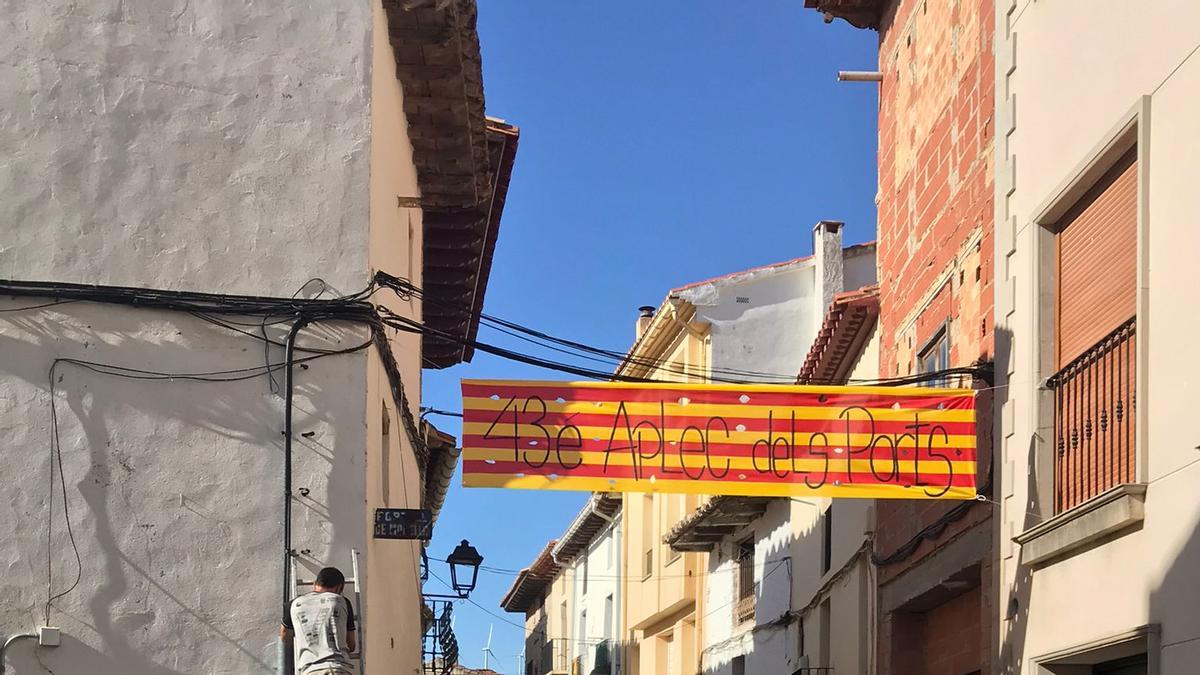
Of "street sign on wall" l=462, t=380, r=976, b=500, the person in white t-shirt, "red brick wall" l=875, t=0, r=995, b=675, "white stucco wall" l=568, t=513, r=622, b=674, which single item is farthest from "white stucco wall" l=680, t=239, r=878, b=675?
the person in white t-shirt

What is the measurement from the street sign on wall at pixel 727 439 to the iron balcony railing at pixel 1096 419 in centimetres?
88

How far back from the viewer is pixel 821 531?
20203mm

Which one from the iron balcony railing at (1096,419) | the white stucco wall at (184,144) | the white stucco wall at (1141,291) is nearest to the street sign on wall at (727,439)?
the white stucco wall at (1141,291)

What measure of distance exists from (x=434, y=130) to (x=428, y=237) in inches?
116

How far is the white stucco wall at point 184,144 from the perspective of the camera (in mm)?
10344

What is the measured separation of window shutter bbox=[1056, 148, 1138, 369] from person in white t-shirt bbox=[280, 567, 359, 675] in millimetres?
4777

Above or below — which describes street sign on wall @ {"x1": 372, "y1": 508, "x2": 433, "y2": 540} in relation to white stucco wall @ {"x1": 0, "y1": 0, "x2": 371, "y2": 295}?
below

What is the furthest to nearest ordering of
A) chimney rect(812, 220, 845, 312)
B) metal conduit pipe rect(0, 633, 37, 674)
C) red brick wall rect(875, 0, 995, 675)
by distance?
1. chimney rect(812, 220, 845, 312)
2. red brick wall rect(875, 0, 995, 675)
3. metal conduit pipe rect(0, 633, 37, 674)

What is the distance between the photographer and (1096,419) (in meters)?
10.3

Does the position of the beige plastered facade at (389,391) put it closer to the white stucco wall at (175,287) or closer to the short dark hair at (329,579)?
the white stucco wall at (175,287)

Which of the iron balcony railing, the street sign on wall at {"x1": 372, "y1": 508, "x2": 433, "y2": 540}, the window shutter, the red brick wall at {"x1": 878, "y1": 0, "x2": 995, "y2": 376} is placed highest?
the red brick wall at {"x1": 878, "y1": 0, "x2": 995, "y2": 376}

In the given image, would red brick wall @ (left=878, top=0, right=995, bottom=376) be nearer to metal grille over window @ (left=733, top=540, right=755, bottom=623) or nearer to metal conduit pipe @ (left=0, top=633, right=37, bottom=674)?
metal conduit pipe @ (left=0, top=633, right=37, bottom=674)

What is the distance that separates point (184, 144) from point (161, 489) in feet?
7.06

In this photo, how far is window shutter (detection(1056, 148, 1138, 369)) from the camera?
10.0 metres
